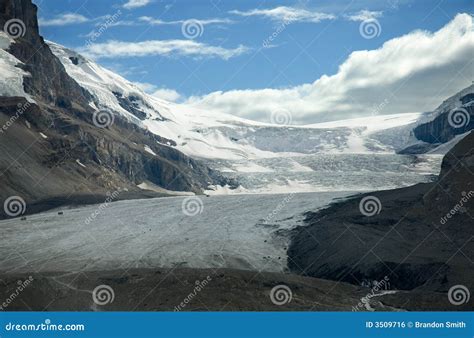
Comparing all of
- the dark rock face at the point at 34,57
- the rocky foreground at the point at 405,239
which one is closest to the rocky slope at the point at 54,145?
the dark rock face at the point at 34,57

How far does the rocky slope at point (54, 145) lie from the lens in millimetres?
93938

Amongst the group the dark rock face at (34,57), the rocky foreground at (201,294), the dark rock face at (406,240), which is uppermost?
the dark rock face at (34,57)

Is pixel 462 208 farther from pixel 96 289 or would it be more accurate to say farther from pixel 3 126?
pixel 3 126

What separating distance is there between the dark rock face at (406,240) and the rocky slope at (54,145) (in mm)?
51256

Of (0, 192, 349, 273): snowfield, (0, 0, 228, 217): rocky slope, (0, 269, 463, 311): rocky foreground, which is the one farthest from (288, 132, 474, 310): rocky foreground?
(0, 0, 228, 217): rocky slope

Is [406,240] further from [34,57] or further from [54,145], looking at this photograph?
[34,57]

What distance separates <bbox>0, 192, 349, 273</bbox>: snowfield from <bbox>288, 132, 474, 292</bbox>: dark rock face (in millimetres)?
2841

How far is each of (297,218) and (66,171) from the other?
59.5 metres

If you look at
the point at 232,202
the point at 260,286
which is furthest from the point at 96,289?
the point at 232,202

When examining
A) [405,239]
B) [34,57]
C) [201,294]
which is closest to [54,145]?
[34,57]

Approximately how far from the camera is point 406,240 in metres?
40.7

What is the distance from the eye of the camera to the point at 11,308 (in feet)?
86.7

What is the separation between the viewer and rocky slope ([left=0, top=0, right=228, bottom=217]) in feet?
308

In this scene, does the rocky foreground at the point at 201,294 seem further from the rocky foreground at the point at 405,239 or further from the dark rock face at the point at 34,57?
the dark rock face at the point at 34,57
